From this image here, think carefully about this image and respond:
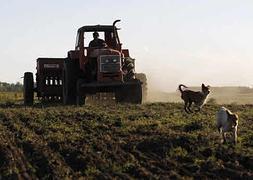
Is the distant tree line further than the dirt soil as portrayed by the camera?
Yes

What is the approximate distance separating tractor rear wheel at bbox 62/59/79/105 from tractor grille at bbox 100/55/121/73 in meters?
1.37

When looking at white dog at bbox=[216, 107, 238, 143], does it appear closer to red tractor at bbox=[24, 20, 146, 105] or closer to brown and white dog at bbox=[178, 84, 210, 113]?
brown and white dog at bbox=[178, 84, 210, 113]

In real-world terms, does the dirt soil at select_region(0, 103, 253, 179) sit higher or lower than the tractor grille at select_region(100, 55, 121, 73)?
lower

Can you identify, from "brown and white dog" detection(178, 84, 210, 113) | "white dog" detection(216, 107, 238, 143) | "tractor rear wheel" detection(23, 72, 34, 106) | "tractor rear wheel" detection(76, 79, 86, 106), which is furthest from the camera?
"tractor rear wheel" detection(23, 72, 34, 106)

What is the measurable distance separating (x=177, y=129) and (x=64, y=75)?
10.4 metres

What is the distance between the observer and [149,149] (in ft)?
43.4

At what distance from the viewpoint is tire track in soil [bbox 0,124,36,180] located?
11304mm

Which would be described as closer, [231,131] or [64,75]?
[231,131]

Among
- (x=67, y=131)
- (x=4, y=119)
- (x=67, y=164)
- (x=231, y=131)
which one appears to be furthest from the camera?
(x=4, y=119)

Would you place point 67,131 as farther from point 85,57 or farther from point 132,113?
point 85,57

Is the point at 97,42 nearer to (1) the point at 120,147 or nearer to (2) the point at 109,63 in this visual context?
(2) the point at 109,63

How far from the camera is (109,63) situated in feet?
78.6

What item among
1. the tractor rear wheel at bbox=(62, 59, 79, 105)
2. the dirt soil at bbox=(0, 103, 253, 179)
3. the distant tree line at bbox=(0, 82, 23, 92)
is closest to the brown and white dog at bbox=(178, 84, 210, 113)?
the dirt soil at bbox=(0, 103, 253, 179)

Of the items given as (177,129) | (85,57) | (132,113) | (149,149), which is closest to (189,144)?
(149,149)
